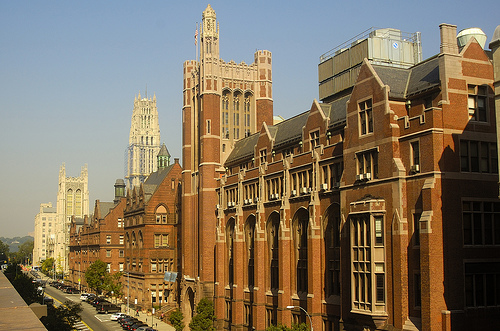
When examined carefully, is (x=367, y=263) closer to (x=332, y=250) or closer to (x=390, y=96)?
(x=332, y=250)

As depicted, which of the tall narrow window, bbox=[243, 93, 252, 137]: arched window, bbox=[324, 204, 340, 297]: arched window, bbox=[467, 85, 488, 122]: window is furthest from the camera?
bbox=[243, 93, 252, 137]: arched window

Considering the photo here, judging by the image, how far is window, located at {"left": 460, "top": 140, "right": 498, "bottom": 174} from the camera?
128 ft

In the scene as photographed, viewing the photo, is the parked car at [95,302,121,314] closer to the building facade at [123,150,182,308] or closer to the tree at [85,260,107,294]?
the building facade at [123,150,182,308]

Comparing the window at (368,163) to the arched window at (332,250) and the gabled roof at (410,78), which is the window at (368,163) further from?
the arched window at (332,250)

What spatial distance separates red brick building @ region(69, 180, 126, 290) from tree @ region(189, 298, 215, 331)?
5671cm

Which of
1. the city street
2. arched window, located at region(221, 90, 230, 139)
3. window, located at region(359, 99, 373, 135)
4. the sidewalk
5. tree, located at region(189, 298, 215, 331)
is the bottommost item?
the sidewalk

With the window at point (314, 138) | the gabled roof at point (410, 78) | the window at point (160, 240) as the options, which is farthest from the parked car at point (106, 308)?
the gabled roof at point (410, 78)

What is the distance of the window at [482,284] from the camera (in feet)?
126

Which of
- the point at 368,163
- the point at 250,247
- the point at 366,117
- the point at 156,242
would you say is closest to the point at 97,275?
the point at 156,242

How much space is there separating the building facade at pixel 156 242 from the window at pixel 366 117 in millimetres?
64286

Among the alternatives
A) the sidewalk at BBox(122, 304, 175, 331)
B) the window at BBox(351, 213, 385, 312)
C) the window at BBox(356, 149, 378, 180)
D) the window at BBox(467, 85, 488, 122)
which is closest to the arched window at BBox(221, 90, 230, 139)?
the sidewalk at BBox(122, 304, 175, 331)

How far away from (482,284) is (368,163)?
10854 millimetres

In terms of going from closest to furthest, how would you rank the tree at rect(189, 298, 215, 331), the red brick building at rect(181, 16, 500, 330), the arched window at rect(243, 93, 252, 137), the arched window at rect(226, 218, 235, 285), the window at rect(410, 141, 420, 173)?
1. the red brick building at rect(181, 16, 500, 330)
2. the window at rect(410, 141, 420, 173)
3. the tree at rect(189, 298, 215, 331)
4. the arched window at rect(226, 218, 235, 285)
5. the arched window at rect(243, 93, 252, 137)

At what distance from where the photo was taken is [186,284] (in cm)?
8619
